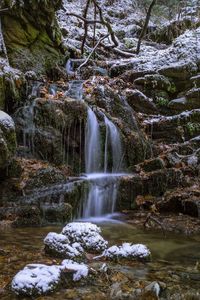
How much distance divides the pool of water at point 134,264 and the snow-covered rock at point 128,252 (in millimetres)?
110

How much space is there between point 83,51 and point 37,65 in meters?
3.73

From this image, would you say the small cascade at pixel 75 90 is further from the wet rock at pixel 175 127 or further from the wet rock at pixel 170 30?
the wet rock at pixel 170 30

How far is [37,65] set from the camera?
1177cm

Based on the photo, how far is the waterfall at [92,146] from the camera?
9.58 metres

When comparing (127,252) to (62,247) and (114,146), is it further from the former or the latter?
(114,146)

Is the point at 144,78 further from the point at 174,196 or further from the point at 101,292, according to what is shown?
the point at 101,292

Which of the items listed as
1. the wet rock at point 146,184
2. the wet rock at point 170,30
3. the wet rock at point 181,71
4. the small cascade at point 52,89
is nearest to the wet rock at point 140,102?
the wet rock at point 181,71

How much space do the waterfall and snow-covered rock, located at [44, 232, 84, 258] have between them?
5.23 m

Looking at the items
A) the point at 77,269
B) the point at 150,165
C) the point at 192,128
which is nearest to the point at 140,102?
the point at 192,128

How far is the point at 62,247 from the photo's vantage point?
415cm

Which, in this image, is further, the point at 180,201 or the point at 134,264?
the point at 180,201

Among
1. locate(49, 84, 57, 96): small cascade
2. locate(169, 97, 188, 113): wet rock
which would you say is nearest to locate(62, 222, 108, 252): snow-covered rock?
locate(49, 84, 57, 96): small cascade

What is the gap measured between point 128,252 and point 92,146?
5511 millimetres

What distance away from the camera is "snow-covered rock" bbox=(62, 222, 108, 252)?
14.7 feet
